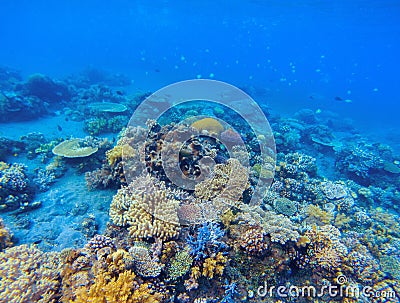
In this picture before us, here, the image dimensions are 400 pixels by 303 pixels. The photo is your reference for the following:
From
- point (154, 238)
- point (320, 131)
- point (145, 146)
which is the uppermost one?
point (320, 131)

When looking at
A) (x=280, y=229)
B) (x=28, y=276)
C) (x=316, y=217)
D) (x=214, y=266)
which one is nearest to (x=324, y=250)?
(x=280, y=229)

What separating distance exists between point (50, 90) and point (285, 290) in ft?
66.2

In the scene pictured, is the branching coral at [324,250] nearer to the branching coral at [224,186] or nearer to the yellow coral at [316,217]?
the yellow coral at [316,217]

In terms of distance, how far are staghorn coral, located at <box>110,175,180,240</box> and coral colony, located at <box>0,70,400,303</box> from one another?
0.9 inches

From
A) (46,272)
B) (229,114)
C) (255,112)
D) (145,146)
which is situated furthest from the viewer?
(255,112)

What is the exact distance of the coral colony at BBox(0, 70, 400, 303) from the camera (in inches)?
136

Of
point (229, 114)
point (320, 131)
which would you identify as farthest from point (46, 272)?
point (320, 131)

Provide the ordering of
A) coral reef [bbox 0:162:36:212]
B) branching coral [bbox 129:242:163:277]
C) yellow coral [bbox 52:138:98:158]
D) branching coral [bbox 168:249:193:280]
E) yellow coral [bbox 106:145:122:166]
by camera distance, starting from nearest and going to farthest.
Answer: branching coral [bbox 129:242:163:277] → branching coral [bbox 168:249:193:280] → coral reef [bbox 0:162:36:212] → yellow coral [bbox 106:145:122:166] → yellow coral [bbox 52:138:98:158]

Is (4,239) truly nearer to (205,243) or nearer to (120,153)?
(120,153)

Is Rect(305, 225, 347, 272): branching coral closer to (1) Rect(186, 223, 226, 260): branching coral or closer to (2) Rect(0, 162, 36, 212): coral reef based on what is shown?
(1) Rect(186, 223, 226, 260): branching coral

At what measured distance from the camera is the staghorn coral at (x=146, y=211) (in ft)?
12.9

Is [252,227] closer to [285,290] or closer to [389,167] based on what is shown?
[285,290]

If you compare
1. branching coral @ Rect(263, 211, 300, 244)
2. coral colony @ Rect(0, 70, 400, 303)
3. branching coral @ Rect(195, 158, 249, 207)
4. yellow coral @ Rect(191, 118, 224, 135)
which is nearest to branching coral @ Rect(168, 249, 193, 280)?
coral colony @ Rect(0, 70, 400, 303)

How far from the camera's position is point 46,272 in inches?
140
